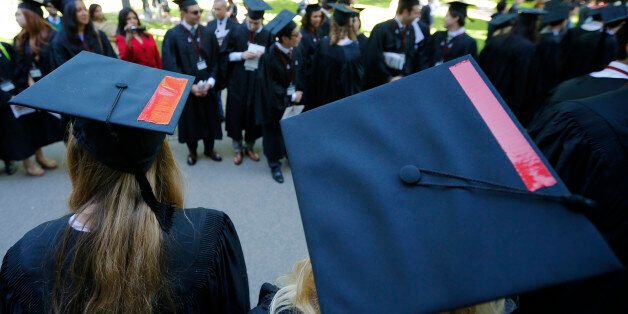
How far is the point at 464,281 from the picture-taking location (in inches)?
35.2

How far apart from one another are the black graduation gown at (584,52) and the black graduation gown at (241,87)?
4.02m

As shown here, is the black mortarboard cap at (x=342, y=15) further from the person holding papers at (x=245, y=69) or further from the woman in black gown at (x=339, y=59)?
the person holding papers at (x=245, y=69)

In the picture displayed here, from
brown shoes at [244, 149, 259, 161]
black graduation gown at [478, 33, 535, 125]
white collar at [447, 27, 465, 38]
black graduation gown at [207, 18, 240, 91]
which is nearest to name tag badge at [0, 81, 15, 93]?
black graduation gown at [207, 18, 240, 91]

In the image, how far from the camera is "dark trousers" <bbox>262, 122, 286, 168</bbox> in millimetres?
4641

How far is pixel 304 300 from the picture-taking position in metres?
1.07

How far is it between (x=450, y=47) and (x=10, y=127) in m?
5.40

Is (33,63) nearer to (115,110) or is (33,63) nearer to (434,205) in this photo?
(115,110)

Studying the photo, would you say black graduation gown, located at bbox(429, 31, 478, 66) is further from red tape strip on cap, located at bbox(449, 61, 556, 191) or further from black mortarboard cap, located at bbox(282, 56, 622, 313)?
black mortarboard cap, located at bbox(282, 56, 622, 313)

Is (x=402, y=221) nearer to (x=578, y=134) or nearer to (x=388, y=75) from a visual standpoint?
(x=578, y=134)

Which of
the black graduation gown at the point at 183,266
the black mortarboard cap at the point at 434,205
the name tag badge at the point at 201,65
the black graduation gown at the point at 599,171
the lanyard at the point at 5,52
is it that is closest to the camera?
the black mortarboard cap at the point at 434,205

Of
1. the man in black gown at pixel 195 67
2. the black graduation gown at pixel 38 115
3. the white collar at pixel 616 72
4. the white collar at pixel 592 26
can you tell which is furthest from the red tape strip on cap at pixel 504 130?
the white collar at pixel 592 26

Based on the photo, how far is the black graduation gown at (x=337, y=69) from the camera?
4562 mm

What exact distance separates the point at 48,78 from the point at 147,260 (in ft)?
2.15

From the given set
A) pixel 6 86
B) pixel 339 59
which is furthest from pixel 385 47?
pixel 6 86
